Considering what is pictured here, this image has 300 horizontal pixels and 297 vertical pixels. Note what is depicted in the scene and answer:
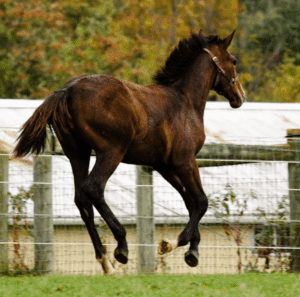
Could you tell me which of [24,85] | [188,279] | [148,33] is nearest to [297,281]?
[188,279]

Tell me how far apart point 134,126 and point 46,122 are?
712 mm

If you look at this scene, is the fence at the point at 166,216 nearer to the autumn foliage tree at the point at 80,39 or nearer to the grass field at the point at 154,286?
the grass field at the point at 154,286

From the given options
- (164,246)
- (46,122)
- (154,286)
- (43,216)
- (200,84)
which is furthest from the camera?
(43,216)

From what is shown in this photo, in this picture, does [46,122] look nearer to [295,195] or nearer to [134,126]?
[134,126]

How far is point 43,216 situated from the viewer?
24.4ft

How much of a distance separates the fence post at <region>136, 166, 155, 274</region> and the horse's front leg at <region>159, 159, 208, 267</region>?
3.00ft

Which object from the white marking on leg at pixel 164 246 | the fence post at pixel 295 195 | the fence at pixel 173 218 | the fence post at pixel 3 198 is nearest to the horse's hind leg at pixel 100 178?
the white marking on leg at pixel 164 246

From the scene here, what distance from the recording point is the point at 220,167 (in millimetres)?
8570

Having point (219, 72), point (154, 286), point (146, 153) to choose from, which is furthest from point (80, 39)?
point (154, 286)

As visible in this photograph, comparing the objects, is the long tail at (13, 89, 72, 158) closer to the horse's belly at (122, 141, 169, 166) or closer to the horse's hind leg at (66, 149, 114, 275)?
the horse's hind leg at (66, 149, 114, 275)

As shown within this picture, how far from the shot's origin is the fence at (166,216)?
24.5 ft

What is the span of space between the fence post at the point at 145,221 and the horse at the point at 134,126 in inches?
36.8

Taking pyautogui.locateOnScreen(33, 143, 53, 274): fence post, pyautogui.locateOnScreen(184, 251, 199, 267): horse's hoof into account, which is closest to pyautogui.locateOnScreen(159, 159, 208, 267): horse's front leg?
pyautogui.locateOnScreen(184, 251, 199, 267): horse's hoof

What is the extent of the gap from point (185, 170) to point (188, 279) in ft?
3.07
